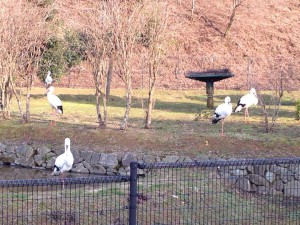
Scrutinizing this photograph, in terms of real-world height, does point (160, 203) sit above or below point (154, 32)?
below

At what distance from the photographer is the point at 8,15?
1623 cm

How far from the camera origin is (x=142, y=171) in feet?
36.9

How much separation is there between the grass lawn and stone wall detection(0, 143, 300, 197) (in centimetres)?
32

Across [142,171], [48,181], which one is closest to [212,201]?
[142,171]

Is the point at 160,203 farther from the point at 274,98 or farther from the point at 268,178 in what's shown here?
the point at 274,98

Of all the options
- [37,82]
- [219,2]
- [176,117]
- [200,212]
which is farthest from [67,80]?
[200,212]

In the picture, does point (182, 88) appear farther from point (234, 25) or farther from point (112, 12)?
point (112, 12)

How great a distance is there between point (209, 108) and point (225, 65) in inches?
639

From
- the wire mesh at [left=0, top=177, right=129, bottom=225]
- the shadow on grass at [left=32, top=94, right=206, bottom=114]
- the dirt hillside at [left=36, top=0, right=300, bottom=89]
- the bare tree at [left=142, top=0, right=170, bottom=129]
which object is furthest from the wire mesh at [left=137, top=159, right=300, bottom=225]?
the dirt hillside at [left=36, top=0, right=300, bottom=89]

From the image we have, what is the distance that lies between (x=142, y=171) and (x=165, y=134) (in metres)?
2.95

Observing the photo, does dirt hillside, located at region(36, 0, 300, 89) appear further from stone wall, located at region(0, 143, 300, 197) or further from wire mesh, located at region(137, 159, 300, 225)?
wire mesh, located at region(137, 159, 300, 225)

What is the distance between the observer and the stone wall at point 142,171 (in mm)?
10565

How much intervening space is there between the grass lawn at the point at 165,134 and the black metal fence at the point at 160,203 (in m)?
2.37

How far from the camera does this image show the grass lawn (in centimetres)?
1285
